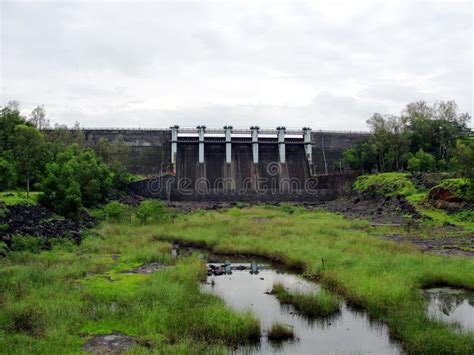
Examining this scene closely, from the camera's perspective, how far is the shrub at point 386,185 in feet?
136

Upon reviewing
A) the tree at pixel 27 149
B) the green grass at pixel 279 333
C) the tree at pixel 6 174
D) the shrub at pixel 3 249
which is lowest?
the green grass at pixel 279 333

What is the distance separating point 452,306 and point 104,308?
10.2 metres

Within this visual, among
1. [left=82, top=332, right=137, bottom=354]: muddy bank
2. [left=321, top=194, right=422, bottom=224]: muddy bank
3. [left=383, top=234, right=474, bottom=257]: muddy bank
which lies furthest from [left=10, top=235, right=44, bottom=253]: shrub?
[left=321, top=194, right=422, bottom=224]: muddy bank

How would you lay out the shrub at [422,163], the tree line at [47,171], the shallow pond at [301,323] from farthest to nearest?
the shrub at [422,163] → the tree line at [47,171] → the shallow pond at [301,323]

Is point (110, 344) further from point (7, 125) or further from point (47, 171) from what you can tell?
point (7, 125)

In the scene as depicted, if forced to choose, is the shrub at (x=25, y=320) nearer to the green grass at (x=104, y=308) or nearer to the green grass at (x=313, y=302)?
the green grass at (x=104, y=308)

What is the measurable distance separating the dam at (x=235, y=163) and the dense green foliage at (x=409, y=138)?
16.9 ft

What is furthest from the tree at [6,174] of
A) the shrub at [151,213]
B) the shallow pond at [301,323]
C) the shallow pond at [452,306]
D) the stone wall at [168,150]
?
the stone wall at [168,150]

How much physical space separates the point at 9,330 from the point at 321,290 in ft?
30.3

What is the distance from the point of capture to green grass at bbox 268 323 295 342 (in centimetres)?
1156

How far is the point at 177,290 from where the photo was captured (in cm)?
1411

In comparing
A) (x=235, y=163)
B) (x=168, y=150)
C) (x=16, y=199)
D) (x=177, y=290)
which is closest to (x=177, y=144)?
(x=168, y=150)

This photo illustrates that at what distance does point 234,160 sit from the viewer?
199 feet

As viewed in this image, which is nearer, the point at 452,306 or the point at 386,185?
the point at 452,306
